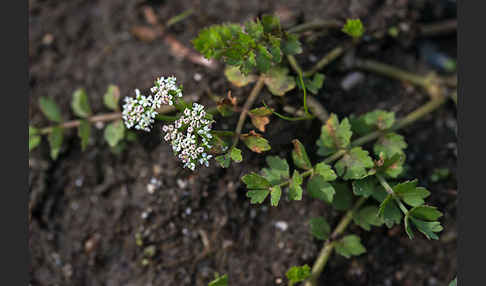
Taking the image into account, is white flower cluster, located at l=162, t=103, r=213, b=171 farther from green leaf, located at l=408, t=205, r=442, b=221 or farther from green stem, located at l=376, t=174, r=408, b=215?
green leaf, located at l=408, t=205, r=442, b=221

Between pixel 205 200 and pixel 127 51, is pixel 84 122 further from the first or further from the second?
pixel 205 200

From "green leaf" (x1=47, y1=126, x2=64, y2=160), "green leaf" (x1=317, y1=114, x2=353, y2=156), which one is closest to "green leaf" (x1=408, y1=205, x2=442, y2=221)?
"green leaf" (x1=317, y1=114, x2=353, y2=156)

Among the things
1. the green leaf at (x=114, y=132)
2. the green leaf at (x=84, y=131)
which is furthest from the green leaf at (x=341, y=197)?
the green leaf at (x=84, y=131)

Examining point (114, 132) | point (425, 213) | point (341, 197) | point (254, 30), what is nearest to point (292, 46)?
point (254, 30)

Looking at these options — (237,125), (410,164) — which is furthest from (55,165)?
(410,164)

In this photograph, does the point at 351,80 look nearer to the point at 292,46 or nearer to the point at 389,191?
the point at 292,46
